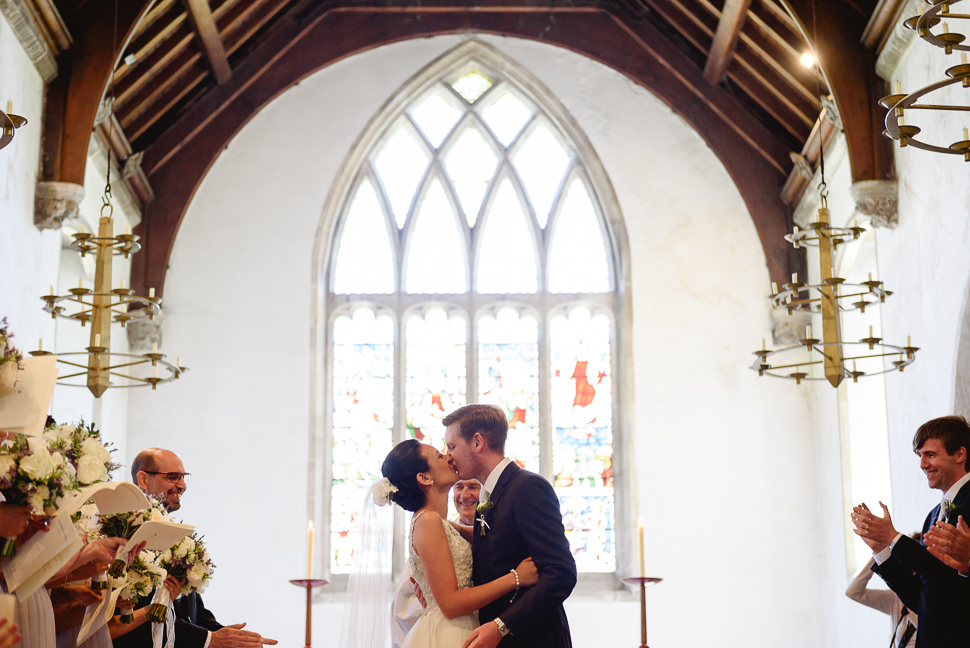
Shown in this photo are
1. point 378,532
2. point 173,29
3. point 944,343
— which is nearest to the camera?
point 378,532

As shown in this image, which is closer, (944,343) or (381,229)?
(944,343)

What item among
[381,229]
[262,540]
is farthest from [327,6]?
[262,540]

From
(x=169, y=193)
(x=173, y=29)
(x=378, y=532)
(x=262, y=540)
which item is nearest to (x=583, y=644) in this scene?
(x=262, y=540)

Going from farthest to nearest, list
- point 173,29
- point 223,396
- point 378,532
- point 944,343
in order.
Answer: point 223,396 < point 173,29 < point 944,343 < point 378,532

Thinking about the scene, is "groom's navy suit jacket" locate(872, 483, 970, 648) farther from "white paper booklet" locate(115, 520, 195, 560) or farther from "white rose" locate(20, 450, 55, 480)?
"white rose" locate(20, 450, 55, 480)

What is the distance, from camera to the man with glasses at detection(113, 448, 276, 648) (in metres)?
3.26

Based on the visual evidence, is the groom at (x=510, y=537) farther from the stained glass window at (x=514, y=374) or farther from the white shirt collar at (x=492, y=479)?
the stained glass window at (x=514, y=374)

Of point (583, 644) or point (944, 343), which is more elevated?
point (944, 343)

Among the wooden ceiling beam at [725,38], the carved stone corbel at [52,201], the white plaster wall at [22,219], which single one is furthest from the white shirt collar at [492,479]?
the wooden ceiling beam at [725,38]

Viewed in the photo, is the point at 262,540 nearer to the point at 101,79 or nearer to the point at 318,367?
the point at 318,367

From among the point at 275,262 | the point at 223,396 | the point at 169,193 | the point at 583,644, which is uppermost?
the point at 169,193

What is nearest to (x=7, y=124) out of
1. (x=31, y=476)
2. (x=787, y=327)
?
(x=31, y=476)

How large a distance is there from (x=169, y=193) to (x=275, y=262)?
3.35 ft

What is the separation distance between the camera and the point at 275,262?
335 inches
